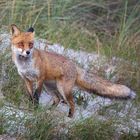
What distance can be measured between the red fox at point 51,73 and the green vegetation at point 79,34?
285 millimetres

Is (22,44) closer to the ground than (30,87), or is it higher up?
higher up

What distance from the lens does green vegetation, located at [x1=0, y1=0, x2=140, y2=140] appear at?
628cm

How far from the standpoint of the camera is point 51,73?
7055 millimetres

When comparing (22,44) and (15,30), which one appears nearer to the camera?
(22,44)

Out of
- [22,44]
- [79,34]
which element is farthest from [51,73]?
[79,34]

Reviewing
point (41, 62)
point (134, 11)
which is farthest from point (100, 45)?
point (41, 62)

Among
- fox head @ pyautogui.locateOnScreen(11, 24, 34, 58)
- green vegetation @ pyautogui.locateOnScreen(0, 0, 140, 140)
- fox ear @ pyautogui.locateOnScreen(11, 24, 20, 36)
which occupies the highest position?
fox ear @ pyautogui.locateOnScreen(11, 24, 20, 36)

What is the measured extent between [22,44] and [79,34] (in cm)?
372

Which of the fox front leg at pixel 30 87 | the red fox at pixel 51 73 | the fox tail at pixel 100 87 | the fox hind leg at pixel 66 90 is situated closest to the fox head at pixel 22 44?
the red fox at pixel 51 73

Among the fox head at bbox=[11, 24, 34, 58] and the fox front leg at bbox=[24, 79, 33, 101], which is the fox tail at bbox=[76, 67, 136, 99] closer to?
the fox front leg at bbox=[24, 79, 33, 101]

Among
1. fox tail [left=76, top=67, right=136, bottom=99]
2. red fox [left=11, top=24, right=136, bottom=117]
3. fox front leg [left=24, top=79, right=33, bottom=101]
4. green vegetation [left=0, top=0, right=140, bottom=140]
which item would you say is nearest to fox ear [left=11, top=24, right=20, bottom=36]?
red fox [left=11, top=24, right=136, bottom=117]

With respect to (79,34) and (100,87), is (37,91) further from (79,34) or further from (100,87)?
(79,34)

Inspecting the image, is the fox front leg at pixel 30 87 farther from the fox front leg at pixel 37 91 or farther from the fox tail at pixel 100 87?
the fox tail at pixel 100 87

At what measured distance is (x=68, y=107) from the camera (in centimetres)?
746
